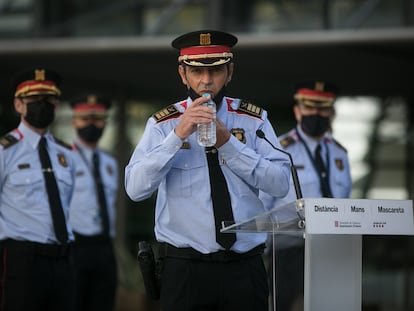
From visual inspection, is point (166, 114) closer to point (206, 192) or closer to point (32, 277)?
point (206, 192)

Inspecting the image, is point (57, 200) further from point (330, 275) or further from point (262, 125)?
point (330, 275)

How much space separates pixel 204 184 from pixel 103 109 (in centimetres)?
467

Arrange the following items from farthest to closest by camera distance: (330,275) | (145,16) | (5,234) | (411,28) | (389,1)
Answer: (145,16) < (389,1) < (411,28) < (5,234) < (330,275)

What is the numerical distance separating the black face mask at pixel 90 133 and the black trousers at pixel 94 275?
37.8 inches

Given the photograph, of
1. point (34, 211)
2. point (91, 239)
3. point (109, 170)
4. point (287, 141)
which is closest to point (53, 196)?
point (34, 211)

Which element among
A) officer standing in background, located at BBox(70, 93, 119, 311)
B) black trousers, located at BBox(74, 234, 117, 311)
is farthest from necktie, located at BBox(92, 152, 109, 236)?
black trousers, located at BBox(74, 234, 117, 311)

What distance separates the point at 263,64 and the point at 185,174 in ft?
20.6

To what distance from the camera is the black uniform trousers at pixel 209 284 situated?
4434 millimetres

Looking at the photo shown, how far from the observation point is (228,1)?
10094mm

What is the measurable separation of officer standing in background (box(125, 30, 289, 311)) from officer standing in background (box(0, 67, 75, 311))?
1.72 meters

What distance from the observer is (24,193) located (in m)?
6.20

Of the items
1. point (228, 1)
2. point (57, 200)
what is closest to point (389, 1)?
point (228, 1)

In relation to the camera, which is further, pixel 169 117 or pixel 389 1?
pixel 389 1

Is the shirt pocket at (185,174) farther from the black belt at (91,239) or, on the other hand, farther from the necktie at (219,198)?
the black belt at (91,239)
